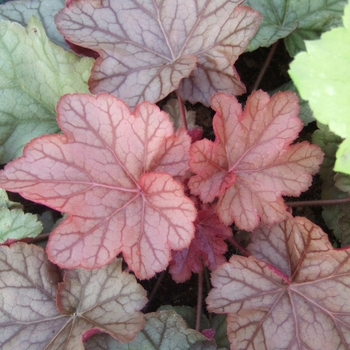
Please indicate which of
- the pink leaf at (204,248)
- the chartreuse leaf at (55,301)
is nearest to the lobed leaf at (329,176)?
the pink leaf at (204,248)

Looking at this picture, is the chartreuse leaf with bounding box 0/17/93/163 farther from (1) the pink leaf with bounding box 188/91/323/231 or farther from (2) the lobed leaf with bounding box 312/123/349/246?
(2) the lobed leaf with bounding box 312/123/349/246

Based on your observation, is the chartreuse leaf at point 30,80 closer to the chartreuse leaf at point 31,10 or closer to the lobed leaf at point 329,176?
the chartreuse leaf at point 31,10

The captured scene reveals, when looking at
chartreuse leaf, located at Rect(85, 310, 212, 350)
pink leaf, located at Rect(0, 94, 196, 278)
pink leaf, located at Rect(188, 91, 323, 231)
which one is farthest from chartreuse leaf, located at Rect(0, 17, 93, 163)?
chartreuse leaf, located at Rect(85, 310, 212, 350)

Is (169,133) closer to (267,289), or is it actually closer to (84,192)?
(84,192)

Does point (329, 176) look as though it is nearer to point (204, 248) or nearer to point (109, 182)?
point (204, 248)

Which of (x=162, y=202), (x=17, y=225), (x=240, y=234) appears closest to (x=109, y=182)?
(x=162, y=202)

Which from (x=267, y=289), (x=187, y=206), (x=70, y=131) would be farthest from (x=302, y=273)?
(x=70, y=131)
